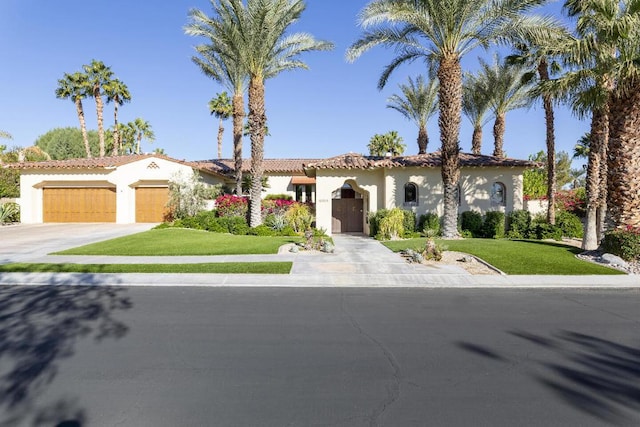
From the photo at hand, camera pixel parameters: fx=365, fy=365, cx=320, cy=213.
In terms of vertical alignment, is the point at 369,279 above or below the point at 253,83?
below

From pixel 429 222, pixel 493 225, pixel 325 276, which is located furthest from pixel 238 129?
pixel 325 276

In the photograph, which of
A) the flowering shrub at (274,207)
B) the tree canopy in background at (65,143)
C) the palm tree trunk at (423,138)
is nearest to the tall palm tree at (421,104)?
the palm tree trunk at (423,138)

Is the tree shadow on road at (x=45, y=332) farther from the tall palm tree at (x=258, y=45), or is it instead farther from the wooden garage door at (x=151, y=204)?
the wooden garage door at (x=151, y=204)

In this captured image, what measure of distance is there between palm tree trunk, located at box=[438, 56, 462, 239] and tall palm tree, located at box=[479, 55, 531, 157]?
10375mm

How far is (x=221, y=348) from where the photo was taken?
505cm

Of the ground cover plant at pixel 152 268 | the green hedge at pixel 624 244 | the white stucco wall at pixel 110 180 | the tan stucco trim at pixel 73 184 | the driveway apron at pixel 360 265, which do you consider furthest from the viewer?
the tan stucco trim at pixel 73 184

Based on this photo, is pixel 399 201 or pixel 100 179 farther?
pixel 100 179

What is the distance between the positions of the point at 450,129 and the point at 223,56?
14368 millimetres

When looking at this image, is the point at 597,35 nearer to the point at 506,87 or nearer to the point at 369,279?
the point at 369,279

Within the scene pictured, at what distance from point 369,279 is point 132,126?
1728 inches

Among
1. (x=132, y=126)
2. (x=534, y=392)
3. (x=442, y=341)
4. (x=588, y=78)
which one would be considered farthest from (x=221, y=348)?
(x=132, y=126)

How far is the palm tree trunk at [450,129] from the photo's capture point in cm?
1666

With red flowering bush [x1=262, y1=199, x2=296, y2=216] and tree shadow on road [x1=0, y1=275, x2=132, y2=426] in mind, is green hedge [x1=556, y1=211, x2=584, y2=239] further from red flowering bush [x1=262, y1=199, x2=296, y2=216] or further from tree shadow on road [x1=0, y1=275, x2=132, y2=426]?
tree shadow on road [x1=0, y1=275, x2=132, y2=426]

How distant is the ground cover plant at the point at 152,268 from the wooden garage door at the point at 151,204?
14703 mm
